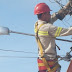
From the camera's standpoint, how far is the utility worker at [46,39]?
6.96 meters

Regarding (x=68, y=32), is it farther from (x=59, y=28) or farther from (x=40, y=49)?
(x=40, y=49)

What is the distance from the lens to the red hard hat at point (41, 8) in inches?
287

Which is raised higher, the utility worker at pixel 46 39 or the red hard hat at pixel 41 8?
the red hard hat at pixel 41 8

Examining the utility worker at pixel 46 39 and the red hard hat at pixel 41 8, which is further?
the red hard hat at pixel 41 8

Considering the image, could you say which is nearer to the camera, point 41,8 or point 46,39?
point 46,39

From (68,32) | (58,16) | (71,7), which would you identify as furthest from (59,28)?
(71,7)

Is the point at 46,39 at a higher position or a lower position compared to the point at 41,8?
lower

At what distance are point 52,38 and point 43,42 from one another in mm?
231

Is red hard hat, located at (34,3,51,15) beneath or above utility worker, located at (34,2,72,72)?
above

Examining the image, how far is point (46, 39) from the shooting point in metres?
7.07

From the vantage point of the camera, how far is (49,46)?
704 cm

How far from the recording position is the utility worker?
22.8 feet

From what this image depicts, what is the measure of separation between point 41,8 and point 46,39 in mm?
811

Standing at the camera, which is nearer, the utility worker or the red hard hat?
the utility worker
